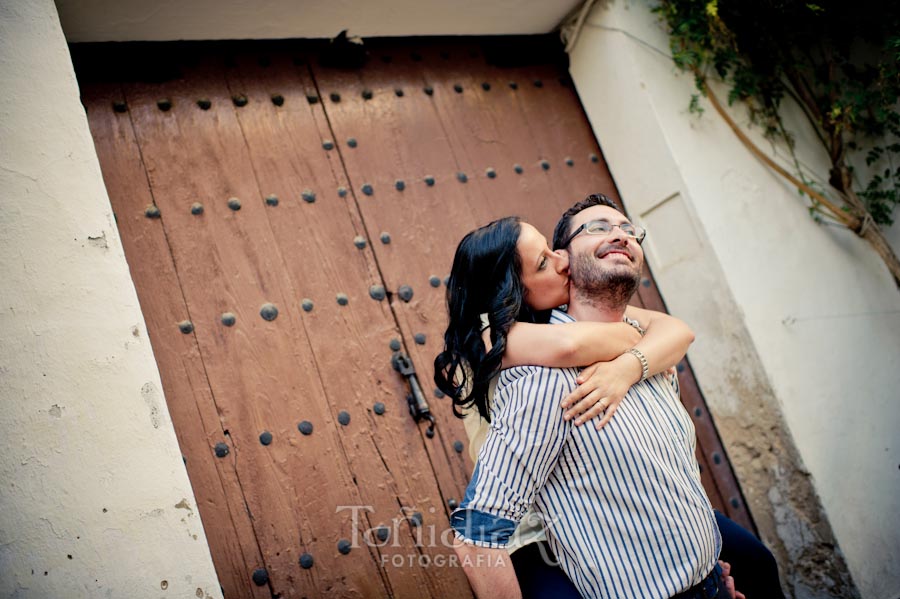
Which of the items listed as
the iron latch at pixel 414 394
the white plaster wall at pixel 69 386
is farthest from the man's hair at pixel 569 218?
the white plaster wall at pixel 69 386

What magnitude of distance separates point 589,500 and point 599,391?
21cm

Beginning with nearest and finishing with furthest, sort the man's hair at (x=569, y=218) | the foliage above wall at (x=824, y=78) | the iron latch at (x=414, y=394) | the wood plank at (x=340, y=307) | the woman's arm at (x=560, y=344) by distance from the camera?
the woman's arm at (x=560, y=344)
the man's hair at (x=569, y=218)
the wood plank at (x=340, y=307)
the iron latch at (x=414, y=394)
the foliage above wall at (x=824, y=78)

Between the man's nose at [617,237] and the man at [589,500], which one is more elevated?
the man's nose at [617,237]

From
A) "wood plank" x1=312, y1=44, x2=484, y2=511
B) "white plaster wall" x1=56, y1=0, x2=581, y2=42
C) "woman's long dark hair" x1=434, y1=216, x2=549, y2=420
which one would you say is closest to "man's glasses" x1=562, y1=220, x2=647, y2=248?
"woman's long dark hair" x1=434, y1=216, x2=549, y2=420

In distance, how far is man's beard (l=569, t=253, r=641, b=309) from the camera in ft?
4.95

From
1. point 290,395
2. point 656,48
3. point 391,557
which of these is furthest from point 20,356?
point 656,48

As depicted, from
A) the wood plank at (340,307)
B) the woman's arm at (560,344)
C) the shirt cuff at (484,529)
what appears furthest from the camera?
the wood plank at (340,307)

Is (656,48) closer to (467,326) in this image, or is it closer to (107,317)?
(467,326)

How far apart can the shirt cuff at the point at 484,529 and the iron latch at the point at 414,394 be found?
0.81 m

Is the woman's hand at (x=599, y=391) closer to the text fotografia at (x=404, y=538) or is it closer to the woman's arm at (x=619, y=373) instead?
the woman's arm at (x=619, y=373)

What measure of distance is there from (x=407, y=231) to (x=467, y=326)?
931 mm

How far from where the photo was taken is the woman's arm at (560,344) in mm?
1384

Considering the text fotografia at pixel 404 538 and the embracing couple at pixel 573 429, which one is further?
the text fotografia at pixel 404 538

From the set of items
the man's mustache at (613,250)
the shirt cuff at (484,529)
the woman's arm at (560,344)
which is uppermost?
the man's mustache at (613,250)
